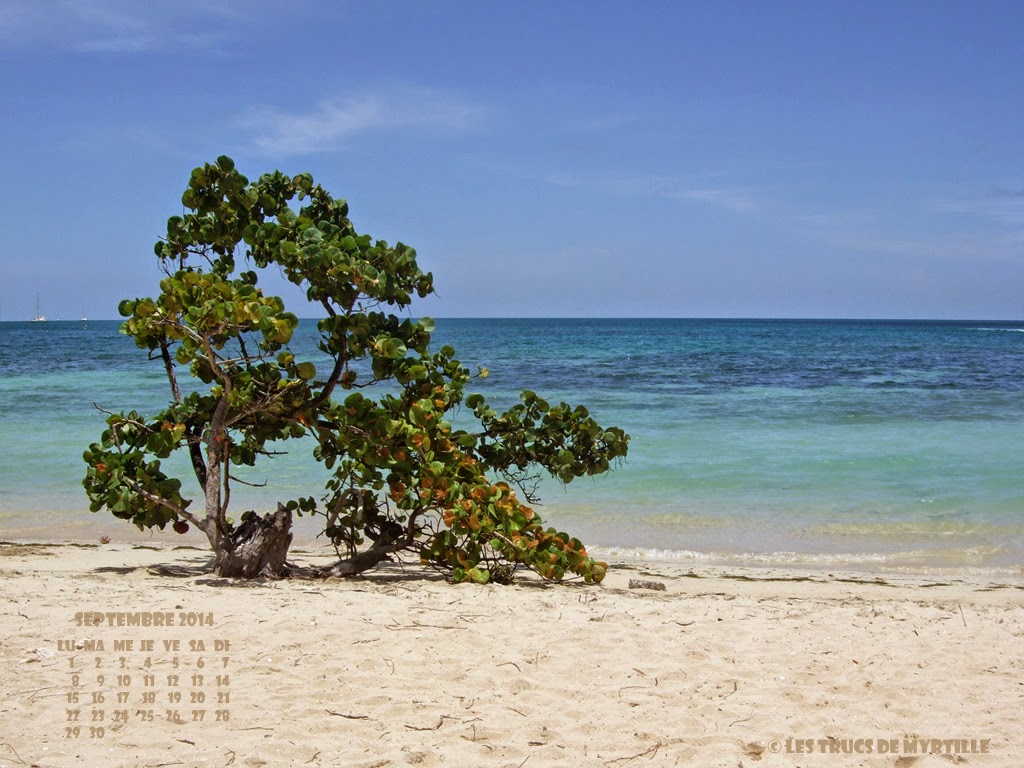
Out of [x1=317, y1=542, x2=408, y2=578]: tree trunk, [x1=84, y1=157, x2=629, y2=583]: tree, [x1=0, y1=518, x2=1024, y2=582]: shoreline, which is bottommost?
[x1=0, y1=518, x2=1024, y2=582]: shoreline

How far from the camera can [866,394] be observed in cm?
2142

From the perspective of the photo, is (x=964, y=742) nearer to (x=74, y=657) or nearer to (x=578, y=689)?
(x=578, y=689)

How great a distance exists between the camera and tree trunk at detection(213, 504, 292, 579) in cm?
582

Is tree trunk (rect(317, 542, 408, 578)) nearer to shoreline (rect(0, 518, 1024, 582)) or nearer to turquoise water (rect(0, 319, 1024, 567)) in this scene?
shoreline (rect(0, 518, 1024, 582))

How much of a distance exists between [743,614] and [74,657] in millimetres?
3416

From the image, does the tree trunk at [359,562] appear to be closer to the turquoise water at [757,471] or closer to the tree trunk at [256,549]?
the tree trunk at [256,549]

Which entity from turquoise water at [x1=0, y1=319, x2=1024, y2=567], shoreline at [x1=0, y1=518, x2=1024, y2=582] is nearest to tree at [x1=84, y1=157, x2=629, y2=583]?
shoreline at [x1=0, y1=518, x2=1024, y2=582]

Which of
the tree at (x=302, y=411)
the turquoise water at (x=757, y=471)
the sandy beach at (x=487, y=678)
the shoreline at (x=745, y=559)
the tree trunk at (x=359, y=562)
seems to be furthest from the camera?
the turquoise water at (x=757, y=471)

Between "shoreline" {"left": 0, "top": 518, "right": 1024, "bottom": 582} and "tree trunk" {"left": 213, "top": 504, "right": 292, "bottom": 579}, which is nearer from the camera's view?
"tree trunk" {"left": 213, "top": 504, "right": 292, "bottom": 579}

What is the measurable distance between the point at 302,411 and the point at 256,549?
0.95 meters

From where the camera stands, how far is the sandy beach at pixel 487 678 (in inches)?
133

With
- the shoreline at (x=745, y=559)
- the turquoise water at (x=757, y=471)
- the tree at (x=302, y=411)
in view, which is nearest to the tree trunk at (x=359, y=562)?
the tree at (x=302, y=411)

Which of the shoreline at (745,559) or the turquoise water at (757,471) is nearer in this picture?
the shoreline at (745,559)

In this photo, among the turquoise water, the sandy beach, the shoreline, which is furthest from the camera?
the turquoise water
